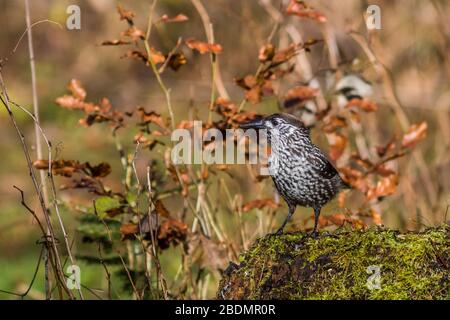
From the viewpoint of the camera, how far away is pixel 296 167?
4.27 metres

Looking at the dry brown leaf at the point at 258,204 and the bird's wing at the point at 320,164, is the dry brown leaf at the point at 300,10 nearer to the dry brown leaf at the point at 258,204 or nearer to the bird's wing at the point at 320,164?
the bird's wing at the point at 320,164

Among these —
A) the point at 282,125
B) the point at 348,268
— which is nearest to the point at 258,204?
the point at 282,125

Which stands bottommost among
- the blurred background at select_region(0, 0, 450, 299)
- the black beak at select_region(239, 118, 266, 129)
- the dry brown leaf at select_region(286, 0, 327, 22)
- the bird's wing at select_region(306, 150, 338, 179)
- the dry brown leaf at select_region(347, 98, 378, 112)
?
the bird's wing at select_region(306, 150, 338, 179)

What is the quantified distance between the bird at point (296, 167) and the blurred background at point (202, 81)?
0.99 metres

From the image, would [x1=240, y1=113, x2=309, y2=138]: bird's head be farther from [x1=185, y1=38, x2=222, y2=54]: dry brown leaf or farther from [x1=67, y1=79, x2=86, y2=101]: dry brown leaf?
[x1=67, y1=79, x2=86, y2=101]: dry brown leaf

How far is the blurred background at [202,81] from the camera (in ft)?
23.1

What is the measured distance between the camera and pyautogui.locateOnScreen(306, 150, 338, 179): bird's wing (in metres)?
4.33

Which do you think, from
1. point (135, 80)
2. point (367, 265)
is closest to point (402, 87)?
point (135, 80)

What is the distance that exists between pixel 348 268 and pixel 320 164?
3.67 feet

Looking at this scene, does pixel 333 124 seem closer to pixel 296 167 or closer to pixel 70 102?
pixel 296 167

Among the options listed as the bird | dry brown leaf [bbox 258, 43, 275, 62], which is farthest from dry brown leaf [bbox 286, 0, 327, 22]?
the bird

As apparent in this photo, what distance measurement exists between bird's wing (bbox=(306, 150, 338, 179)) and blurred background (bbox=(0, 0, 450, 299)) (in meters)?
1.03
